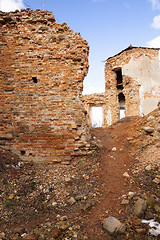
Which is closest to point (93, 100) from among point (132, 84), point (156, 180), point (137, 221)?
point (132, 84)

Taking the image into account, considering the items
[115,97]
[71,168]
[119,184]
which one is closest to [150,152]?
[119,184]

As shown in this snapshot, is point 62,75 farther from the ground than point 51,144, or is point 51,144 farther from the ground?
point 62,75

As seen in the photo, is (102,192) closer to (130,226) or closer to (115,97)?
(130,226)

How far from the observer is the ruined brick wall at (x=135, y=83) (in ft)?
41.9

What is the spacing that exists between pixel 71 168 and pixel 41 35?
161 inches

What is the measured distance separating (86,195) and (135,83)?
12048 mm

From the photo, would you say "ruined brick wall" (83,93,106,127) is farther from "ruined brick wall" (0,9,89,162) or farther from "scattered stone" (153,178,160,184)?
"scattered stone" (153,178,160,184)

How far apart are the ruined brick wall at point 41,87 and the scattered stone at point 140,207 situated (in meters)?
2.05

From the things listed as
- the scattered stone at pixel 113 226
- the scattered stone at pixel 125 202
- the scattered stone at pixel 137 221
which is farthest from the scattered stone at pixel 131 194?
the scattered stone at pixel 113 226

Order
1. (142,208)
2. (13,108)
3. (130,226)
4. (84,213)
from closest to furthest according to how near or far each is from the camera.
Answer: (130,226), (142,208), (84,213), (13,108)

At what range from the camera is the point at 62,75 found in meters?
4.50

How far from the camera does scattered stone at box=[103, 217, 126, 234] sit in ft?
6.54

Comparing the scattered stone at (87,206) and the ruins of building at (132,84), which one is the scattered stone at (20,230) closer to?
the scattered stone at (87,206)

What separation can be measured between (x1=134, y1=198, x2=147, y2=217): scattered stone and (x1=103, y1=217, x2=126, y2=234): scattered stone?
0.34 meters
